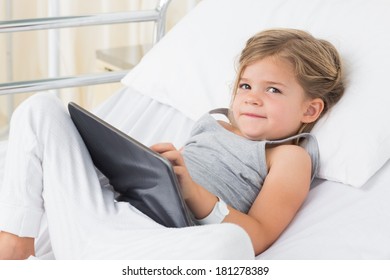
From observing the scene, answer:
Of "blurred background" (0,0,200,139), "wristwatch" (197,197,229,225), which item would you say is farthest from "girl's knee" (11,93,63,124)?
"blurred background" (0,0,200,139)

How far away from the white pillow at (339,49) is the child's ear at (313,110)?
0.06 feet

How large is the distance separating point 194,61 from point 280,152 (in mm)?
450

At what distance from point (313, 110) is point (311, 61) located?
9 cm

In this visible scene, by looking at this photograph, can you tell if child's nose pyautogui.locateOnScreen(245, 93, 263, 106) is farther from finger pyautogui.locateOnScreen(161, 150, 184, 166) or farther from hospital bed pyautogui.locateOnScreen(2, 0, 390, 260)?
finger pyautogui.locateOnScreen(161, 150, 184, 166)

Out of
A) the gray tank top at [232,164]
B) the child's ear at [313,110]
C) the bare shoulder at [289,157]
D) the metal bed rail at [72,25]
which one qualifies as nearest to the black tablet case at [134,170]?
the gray tank top at [232,164]

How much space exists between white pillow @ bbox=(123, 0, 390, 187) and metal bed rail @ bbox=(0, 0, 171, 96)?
0.13 meters

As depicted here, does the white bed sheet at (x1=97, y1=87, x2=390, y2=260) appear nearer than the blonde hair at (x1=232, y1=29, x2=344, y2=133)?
Yes

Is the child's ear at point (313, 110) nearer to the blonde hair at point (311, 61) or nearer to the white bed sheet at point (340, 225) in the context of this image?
the blonde hair at point (311, 61)

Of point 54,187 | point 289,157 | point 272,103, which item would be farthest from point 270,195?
point 54,187

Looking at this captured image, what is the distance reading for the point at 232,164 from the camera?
146 centimetres

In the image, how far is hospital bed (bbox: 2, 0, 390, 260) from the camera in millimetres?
1299

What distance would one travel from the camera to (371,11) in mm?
1604

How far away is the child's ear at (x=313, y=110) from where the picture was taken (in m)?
1.50

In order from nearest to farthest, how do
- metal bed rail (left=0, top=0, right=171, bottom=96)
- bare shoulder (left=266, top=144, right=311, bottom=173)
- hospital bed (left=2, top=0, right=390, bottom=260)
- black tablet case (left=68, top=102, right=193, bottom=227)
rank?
1. black tablet case (left=68, top=102, right=193, bottom=227)
2. hospital bed (left=2, top=0, right=390, bottom=260)
3. bare shoulder (left=266, top=144, right=311, bottom=173)
4. metal bed rail (left=0, top=0, right=171, bottom=96)
